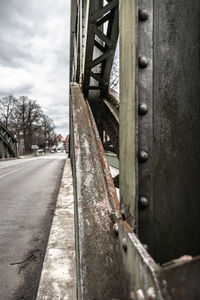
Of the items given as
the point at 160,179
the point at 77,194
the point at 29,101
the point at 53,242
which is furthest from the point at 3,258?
the point at 29,101

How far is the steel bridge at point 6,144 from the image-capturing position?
26211 millimetres

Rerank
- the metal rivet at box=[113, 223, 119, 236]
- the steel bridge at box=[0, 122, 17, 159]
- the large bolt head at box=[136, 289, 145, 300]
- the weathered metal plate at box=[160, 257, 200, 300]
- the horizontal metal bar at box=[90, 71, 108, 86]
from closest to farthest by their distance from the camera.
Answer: the weathered metal plate at box=[160, 257, 200, 300]
the large bolt head at box=[136, 289, 145, 300]
the metal rivet at box=[113, 223, 119, 236]
the horizontal metal bar at box=[90, 71, 108, 86]
the steel bridge at box=[0, 122, 17, 159]

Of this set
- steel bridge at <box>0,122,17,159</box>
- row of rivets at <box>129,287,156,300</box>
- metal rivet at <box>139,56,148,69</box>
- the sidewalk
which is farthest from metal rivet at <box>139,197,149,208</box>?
steel bridge at <box>0,122,17,159</box>

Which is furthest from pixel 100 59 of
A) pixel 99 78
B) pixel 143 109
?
pixel 143 109

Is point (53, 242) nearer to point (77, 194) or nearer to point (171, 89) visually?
point (77, 194)

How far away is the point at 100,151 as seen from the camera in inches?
54.6

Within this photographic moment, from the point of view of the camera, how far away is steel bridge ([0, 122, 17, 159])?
2621cm

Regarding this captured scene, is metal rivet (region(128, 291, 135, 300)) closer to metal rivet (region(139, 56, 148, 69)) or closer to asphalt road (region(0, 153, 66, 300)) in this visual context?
metal rivet (region(139, 56, 148, 69))

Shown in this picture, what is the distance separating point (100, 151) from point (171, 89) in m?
0.68

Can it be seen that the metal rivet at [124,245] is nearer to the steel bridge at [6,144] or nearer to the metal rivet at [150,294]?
the metal rivet at [150,294]

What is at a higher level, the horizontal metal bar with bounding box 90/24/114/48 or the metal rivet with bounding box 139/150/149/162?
the horizontal metal bar with bounding box 90/24/114/48

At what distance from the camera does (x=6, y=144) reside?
28297 mm

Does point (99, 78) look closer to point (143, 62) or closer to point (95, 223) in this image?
point (143, 62)

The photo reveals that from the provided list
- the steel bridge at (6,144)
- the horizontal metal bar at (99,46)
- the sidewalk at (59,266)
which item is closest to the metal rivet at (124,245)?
the sidewalk at (59,266)
